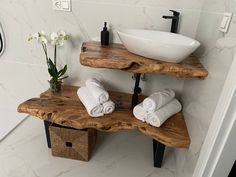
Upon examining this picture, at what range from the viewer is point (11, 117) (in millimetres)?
1936

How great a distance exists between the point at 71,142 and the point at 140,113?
1.67 ft

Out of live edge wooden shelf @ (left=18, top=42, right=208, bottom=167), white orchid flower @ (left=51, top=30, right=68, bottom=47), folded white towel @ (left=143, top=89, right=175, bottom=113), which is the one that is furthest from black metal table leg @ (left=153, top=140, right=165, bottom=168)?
white orchid flower @ (left=51, top=30, right=68, bottom=47)

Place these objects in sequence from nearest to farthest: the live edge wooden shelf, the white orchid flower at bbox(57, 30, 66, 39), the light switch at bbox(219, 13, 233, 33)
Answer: the light switch at bbox(219, 13, 233, 33)
the live edge wooden shelf
the white orchid flower at bbox(57, 30, 66, 39)

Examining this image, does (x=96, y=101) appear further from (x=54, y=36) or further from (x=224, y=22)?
(x=224, y=22)

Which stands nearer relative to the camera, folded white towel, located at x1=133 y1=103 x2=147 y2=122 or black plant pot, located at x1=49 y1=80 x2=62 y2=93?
folded white towel, located at x1=133 y1=103 x2=147 y2=122

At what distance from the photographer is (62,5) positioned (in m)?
1.46

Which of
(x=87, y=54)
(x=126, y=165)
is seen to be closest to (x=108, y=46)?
(x=87, y=54)

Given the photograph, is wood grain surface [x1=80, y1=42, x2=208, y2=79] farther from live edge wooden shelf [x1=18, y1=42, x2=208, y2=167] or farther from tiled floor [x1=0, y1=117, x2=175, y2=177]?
tiled floor [x1=0, y1=117, x2=175, y2=177]

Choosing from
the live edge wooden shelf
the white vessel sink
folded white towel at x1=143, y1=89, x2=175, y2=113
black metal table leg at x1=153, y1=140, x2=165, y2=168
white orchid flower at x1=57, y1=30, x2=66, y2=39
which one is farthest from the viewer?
white orchid flower at x1=57, y1=30, x2=66, y2=39

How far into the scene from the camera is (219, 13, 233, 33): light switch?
0.88m

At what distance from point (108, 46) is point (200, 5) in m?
0.69

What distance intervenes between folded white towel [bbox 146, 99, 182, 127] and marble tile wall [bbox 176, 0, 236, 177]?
3.9 inches

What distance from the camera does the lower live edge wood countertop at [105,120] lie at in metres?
1.21

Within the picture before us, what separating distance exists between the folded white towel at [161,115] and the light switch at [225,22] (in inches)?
23.2
